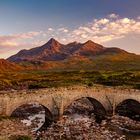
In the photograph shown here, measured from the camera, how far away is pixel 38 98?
44.0 m

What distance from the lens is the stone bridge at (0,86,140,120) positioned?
41.3 metres

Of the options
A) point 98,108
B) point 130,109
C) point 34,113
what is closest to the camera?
point 98,108

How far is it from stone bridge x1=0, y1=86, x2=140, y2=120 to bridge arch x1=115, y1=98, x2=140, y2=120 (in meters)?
1.48

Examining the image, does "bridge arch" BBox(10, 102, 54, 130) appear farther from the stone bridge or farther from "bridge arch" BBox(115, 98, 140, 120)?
"bridge arch" BBox(115, 98, 140, 120)

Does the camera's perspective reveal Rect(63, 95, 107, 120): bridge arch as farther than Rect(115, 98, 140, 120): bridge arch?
No

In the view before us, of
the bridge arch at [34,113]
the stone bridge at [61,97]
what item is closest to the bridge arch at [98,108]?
the stone bridge at [61,97]

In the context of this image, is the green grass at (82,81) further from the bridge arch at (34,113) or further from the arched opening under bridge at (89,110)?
the bridge arch at (34,113)

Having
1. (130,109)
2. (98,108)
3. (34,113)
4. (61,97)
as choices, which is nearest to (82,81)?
(130,109)

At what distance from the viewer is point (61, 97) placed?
46.5 meters

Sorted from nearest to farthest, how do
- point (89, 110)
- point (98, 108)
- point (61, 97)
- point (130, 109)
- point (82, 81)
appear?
point (61, 97)
point (98, 108)
point (89, 110)
point (130, 109)
point (82, 81)

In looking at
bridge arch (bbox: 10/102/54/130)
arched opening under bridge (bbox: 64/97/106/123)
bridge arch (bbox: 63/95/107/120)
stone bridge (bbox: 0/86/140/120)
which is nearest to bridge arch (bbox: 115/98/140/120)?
stone bridge (bbox: 0/86/140/120)

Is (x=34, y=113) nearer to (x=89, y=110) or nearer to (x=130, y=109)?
(x=89, y=110)

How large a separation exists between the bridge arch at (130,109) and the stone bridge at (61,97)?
1.48m

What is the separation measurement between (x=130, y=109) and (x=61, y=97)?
17268 mm
